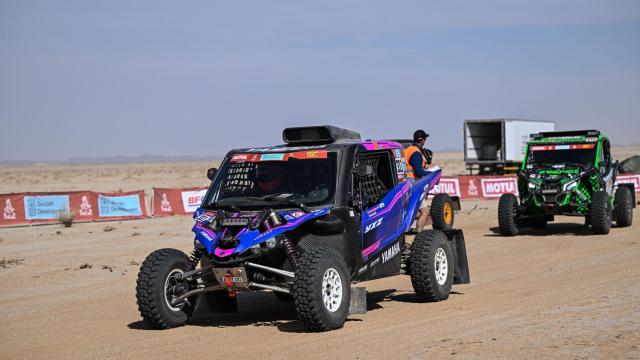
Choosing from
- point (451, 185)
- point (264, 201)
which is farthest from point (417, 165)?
point (451, 185)

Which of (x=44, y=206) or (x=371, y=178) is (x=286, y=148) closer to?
(x=371, y=178)

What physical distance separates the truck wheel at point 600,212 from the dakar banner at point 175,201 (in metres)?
14.5

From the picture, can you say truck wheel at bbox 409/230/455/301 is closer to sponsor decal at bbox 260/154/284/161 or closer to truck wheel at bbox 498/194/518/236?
sponsor decal at bbox 260/154/284/161

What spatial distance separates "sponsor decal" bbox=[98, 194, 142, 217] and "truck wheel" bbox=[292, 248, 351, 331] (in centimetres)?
2049

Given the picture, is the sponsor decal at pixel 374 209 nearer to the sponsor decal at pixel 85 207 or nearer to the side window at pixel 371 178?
the side window at pixel 371 178

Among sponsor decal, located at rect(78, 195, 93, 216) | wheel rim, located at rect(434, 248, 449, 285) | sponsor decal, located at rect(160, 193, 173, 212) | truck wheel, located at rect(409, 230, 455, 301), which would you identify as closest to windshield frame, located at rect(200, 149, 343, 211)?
truck wheel, located at rect(409, 230, 455, 301)

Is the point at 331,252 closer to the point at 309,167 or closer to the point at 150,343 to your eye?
the point at 309,167

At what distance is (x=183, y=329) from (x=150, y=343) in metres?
0.71

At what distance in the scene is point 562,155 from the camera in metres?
19.2

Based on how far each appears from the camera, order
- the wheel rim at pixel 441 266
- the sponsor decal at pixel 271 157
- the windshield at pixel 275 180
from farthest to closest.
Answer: the wheel rim at pixel 441 266
the sponsor decal at pixel 271 157
the windshield at pixel 275 180

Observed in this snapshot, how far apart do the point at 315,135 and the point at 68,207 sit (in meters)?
18.7

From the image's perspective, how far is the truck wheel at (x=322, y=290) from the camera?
834cm

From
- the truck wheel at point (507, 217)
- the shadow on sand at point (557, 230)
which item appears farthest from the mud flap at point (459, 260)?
the shadow on sand at point (557, 230)

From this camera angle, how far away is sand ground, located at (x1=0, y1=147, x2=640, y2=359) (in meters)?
7.86
